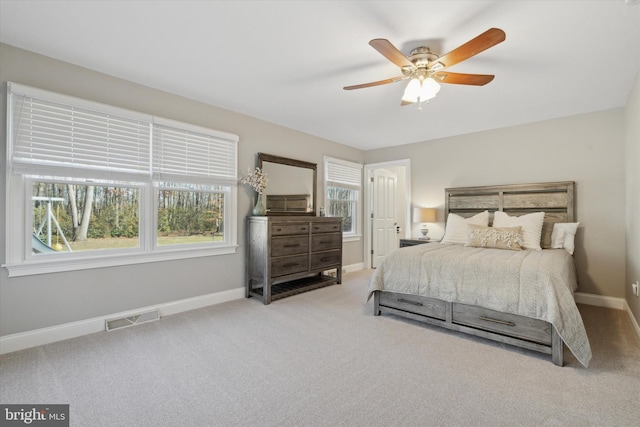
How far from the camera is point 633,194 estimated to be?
9.71ft

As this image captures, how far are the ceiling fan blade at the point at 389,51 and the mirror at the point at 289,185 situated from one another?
7.75 ft

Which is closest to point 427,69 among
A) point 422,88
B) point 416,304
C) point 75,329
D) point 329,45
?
point 422,88

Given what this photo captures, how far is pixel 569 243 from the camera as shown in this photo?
140 inches

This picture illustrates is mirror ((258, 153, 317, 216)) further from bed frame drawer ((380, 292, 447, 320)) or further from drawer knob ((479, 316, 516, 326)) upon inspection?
drawer knob ((479, 316, 516, 326))

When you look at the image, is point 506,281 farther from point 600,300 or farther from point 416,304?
point 600,300

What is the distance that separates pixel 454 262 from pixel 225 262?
2.66 metres

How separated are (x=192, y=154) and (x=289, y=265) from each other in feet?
5.97

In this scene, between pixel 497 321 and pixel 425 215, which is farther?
pixel 425 215

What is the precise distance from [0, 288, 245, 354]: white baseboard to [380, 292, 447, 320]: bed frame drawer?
2.11m

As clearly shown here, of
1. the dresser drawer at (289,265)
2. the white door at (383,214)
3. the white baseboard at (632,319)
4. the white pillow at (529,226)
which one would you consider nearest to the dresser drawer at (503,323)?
the white baseboard at (632,319)

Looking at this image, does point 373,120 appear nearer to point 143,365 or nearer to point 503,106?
point 503,106

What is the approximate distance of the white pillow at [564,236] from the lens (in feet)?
11.7

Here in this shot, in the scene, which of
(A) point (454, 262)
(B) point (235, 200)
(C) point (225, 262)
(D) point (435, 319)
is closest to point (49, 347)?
(C) point (225, 262)

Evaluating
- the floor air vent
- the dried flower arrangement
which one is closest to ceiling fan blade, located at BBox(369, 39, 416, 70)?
the dried flower arrangement
